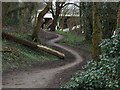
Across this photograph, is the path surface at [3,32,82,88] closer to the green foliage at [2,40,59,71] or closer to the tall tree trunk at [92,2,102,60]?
the green foliage at [2,40,59,71]

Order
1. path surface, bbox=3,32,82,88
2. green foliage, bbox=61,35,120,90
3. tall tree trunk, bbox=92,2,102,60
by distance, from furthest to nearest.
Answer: tall tree trunk, bbox=92,2,102,60 → path surface, bbox=3,32,82,88 → green foliage, bbox=61,35,120,90

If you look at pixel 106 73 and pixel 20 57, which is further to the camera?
pixel 20 57

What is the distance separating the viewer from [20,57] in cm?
1638

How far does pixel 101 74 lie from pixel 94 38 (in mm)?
4741

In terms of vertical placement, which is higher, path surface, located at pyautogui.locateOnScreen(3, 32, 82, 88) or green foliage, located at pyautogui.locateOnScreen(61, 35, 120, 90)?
green foliage, located at pyautogui.locateOnScreen(61, 35, 120, 90)

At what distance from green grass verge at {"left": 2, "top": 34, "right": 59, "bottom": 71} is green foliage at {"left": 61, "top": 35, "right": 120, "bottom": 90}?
224 inches

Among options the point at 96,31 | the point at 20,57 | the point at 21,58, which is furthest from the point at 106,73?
the point at 20,57

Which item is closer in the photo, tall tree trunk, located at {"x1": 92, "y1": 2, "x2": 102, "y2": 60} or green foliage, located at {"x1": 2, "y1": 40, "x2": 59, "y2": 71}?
tall tree trunk, located at {"x1": 92, "y1": 2, "x2": 102, "y2": 60}

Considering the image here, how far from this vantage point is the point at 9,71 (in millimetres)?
12992

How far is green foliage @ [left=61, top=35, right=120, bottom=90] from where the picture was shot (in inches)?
293

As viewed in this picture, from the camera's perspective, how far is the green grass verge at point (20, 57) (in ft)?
47.5

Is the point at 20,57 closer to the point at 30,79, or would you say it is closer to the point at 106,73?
the point at 30,79

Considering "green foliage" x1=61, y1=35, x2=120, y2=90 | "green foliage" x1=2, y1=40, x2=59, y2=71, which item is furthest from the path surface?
"green foliage" x1=61, y1=35, x2=120, y2=90

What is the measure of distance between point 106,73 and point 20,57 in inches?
360
